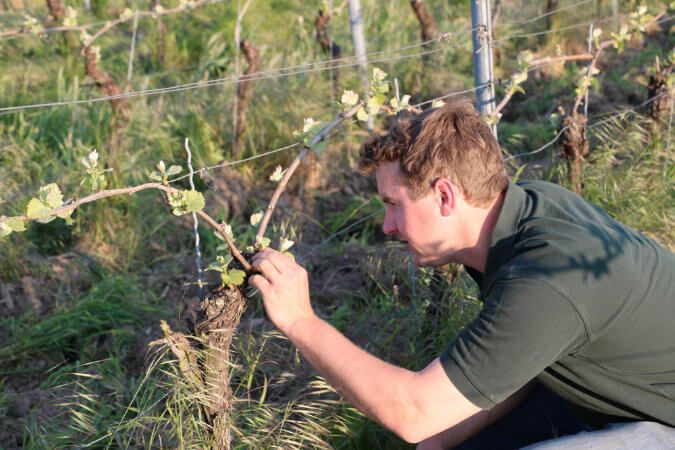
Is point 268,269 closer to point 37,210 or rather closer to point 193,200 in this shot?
point 193,200

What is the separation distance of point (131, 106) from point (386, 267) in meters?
2.22

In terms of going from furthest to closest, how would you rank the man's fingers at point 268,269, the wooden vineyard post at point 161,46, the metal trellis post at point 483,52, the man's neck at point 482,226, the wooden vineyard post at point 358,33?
the wooden vineyard post at point 161,46 < the wooden vineyard post at point 358,33 < the metal trellis post at point 483,52 < the man's neck at point 482,226 < the man's fingers at point 268,269

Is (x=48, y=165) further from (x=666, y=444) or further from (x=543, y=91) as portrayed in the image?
(x=543, y=91)

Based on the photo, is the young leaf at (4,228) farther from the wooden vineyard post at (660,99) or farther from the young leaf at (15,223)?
the wooden vineyard post at (660,99)

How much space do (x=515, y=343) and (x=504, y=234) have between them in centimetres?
41

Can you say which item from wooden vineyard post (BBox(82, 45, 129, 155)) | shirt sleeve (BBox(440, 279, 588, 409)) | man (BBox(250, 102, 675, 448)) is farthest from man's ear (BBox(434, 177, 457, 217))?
wooden vineyard post (BBox(82, 45, 129, 155))

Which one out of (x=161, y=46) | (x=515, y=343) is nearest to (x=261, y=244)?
(x=515, y=343)

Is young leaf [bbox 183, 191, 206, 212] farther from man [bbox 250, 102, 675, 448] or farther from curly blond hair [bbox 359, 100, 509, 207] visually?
curly blond hair [bbox 359, 100, 509, 207]

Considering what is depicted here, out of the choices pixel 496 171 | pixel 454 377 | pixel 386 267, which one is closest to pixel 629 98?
pixel 386 267

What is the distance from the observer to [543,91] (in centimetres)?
563

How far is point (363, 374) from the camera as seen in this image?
1.51 metres

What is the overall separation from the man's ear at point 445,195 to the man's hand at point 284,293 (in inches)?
17.9

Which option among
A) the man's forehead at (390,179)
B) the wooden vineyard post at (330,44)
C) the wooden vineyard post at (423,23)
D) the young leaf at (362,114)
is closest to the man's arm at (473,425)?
the man's forehead at (390,179)

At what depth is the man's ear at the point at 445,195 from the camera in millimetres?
1702
